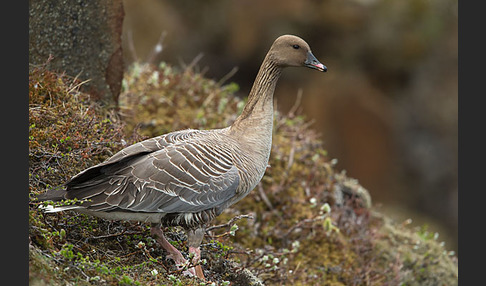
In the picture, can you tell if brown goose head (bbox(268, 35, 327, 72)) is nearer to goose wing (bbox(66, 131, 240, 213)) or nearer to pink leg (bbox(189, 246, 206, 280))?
goose wing (bbox(66, 131, 240, 213))

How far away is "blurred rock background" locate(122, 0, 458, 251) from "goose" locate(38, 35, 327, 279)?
8.91m

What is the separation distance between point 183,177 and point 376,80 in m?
10.8

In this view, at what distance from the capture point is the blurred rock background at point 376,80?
49.2ft

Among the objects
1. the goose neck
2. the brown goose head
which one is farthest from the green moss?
the brown goose head

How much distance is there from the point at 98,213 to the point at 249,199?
3613 millimetres

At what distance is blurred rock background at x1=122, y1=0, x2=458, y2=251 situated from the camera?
15.0 metres

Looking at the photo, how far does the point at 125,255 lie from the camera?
17.7ft

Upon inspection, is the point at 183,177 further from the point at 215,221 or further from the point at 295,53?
the point at 215,221

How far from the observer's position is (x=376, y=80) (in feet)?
50.2

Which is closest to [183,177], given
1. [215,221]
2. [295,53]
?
[295,53]

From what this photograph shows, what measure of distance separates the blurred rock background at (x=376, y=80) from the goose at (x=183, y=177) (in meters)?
8.91

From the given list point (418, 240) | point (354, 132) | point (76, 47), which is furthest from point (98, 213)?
point (354, 132)

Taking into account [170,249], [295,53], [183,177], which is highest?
[295,53]

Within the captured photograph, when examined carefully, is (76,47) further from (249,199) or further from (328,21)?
(328,21)
